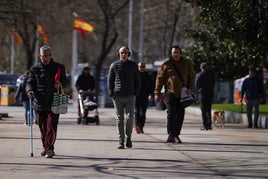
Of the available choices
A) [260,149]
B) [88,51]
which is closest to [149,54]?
[88,51]

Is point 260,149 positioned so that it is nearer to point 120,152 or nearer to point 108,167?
point 120,152

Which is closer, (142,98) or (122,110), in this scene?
(122,110)

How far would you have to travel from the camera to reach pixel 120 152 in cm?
1381

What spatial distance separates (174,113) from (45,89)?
12.5ft

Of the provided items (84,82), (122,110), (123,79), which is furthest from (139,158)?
(84,82)

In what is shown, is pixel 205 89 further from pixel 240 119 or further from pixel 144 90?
pixel 240 119

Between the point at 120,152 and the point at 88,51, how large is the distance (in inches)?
2335

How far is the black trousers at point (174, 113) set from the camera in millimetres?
15875

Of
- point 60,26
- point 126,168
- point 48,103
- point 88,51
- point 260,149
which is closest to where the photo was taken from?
point 126,168

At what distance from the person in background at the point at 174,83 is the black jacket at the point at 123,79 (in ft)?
3.70

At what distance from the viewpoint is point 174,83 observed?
52.0 ft

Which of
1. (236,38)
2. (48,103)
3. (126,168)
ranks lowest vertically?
(126,168)

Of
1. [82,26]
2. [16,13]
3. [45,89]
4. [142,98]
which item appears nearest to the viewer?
[45,89]

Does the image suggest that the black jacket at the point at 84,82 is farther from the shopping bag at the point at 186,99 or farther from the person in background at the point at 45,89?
the person in background at the point at 45,89
